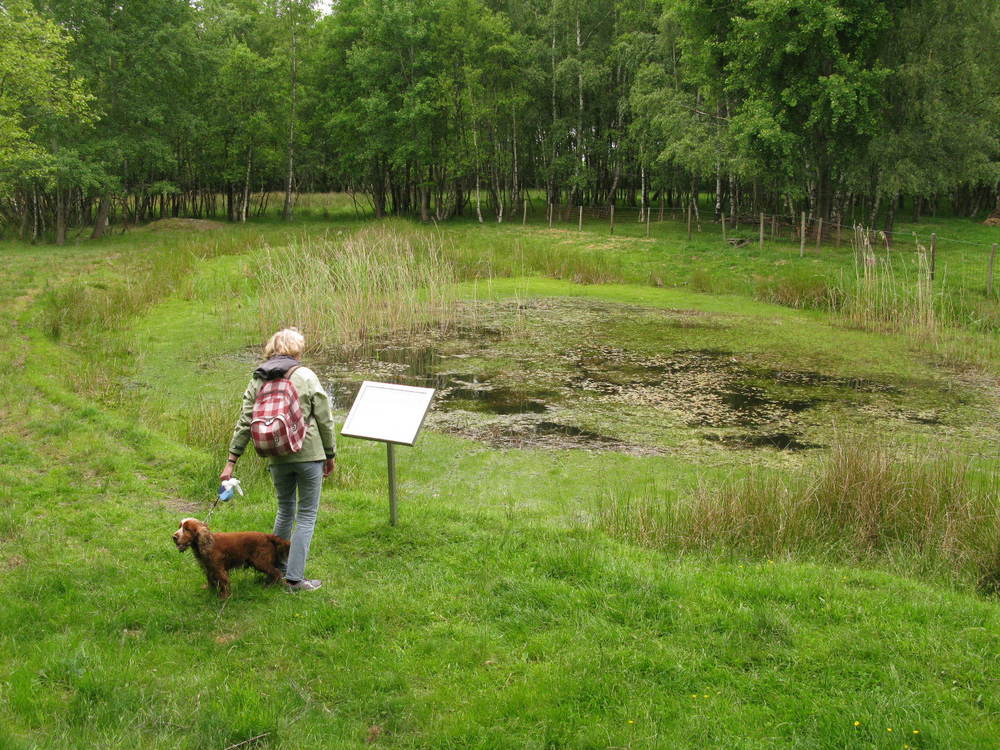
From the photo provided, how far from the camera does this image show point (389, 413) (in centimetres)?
576

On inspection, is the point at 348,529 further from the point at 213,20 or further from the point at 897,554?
the point at 213,20

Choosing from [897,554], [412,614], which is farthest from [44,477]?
[897,554]

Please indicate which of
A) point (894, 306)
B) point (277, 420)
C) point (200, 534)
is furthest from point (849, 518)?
point (894, 306)

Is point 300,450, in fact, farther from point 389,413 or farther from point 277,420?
point 389,413

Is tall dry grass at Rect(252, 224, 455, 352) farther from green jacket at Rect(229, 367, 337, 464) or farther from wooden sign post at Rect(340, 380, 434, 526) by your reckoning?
green jacket at Rect(229, 367, 337, 464)

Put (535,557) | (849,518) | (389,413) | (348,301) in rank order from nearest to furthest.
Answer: (535,557), (389,413), (849,518), (348,301)

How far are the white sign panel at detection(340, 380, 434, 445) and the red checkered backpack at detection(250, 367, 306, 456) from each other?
859 millimetres

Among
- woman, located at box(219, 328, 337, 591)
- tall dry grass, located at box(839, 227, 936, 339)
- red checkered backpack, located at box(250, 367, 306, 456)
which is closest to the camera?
red checkered backpack, located at box(250, 367, 306, 456)

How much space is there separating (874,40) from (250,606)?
2508cm

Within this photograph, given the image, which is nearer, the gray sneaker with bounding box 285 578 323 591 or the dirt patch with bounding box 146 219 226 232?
the gray sneaker with bounding box 285 578 323 591

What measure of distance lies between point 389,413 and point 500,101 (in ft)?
104

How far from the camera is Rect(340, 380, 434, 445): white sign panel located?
5652 mm

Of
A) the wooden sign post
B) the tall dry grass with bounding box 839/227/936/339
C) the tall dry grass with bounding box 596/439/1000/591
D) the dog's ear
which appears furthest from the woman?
the tall dry grass with bounding box 839/227/936/339

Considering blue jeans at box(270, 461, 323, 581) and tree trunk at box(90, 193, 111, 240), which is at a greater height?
tree trunk at box(90, 193, 111, 240)
